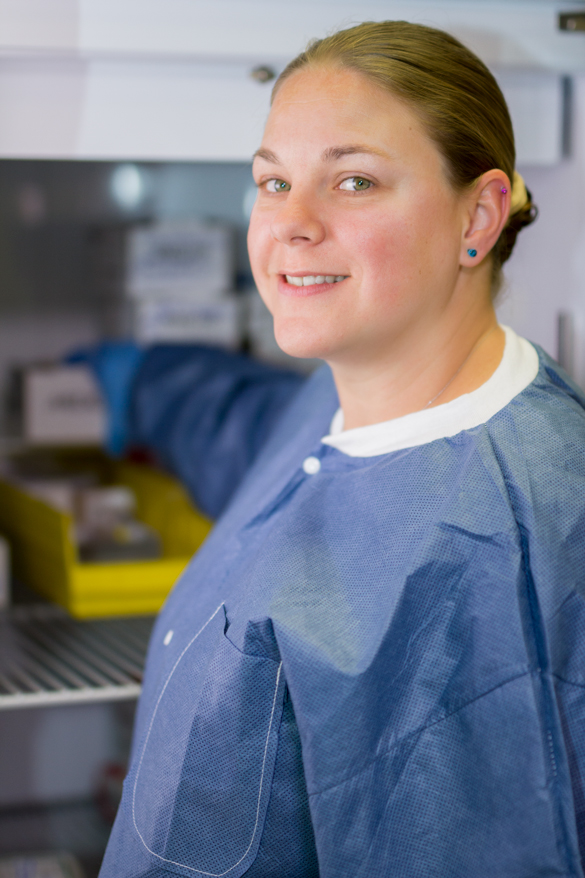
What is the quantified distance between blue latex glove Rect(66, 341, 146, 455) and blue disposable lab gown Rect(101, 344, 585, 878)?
1072 millimetres

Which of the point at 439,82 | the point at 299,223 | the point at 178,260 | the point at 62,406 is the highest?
the point at 439,82

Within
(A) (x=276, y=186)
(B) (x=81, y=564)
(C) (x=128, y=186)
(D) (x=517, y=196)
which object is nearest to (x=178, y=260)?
(C) (x=128, y=186)

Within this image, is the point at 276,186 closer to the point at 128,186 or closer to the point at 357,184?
the point at 357,184

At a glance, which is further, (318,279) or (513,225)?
(513,225)

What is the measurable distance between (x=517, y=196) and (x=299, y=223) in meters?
0.26

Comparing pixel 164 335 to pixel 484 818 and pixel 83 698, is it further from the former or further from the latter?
pixel 484 818

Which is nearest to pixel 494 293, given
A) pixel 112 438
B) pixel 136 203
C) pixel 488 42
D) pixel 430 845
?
pixel 488 42

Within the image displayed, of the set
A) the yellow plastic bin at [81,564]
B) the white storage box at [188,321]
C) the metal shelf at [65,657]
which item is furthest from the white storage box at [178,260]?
the metal shelf at [65,657]

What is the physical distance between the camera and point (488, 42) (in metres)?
1.11

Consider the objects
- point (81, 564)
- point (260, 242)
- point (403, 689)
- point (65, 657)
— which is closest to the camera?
point (403, 689)

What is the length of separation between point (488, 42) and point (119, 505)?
107 cm

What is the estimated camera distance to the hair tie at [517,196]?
3.14 feet

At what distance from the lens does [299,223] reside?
0.86m

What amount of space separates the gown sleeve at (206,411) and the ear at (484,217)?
797 millimetres
